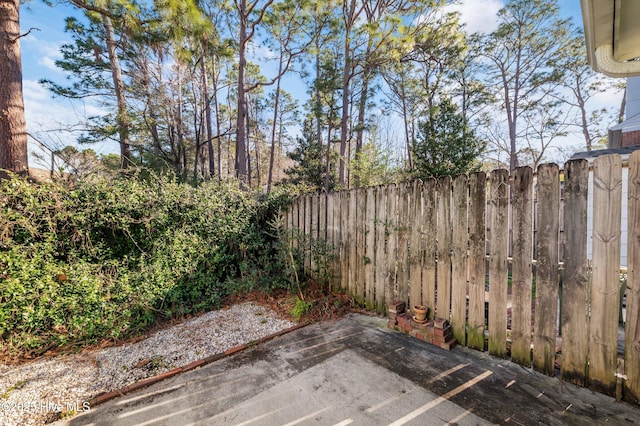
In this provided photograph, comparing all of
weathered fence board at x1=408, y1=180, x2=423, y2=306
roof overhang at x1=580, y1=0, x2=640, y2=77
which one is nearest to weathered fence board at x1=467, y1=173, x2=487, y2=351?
weathered fence board at x1=408, y1=180, x2=423, y2=306

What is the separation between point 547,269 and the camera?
71.7 inches

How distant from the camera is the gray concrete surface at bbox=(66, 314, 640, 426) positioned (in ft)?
4.98

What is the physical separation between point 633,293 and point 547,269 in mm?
402

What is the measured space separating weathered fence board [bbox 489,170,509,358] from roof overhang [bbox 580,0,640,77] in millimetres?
1123

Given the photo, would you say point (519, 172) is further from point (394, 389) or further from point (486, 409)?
point (394, 389)

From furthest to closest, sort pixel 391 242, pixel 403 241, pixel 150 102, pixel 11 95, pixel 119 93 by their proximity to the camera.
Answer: pixel 150 102, pixel 119 93, pixel 11 95, pixel 391 242, pixel 403 241

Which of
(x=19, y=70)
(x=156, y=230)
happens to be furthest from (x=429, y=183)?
(x=19, y=70)

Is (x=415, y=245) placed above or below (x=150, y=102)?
below

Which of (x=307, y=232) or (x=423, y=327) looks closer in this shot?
(x=423, y=327)

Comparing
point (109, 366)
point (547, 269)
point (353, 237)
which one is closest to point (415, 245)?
point (353, 237)

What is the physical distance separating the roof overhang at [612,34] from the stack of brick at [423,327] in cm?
251

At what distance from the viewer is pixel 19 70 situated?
360cm

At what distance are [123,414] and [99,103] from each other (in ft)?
32.3

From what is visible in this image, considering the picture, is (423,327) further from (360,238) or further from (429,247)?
(360,238)
